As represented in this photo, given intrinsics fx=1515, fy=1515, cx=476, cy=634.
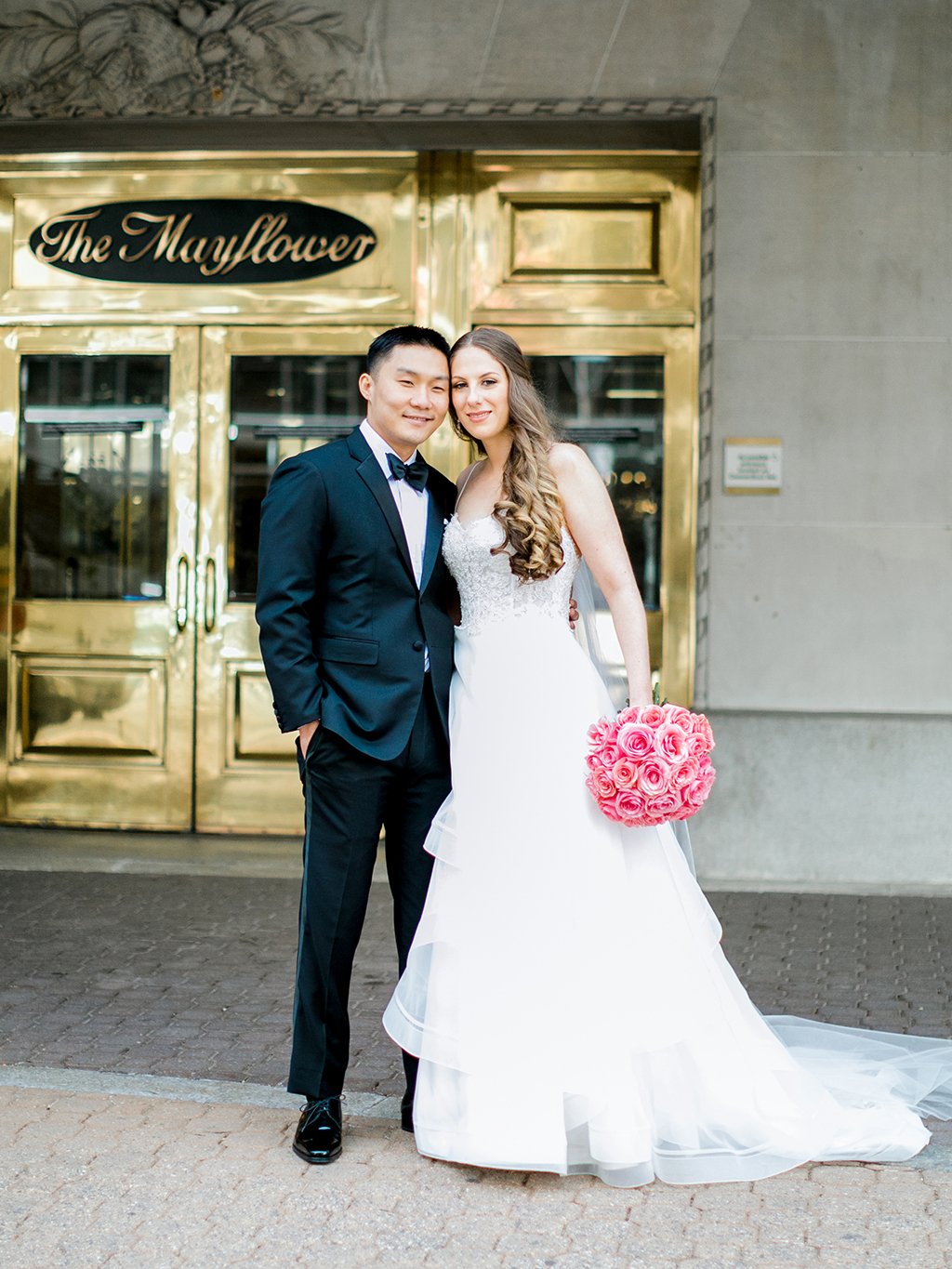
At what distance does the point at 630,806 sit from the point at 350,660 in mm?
782

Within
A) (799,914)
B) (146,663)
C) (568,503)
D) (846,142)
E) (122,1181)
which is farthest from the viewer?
(146,663)

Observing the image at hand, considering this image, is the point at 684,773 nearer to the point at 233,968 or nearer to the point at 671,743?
the point at 671,743

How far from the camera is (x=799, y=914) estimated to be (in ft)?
21.8

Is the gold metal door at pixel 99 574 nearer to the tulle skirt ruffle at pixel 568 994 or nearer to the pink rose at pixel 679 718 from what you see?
the tulle skirt ruffle at pixel 568 994

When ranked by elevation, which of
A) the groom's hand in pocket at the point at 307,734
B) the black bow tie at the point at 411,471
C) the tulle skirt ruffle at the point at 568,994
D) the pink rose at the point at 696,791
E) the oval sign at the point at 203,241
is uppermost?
the oval sign at the point at 203,241

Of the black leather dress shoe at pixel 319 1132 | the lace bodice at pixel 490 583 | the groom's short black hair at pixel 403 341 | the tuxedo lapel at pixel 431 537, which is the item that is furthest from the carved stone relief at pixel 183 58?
the black leather dress shoe at pixel 319 1132

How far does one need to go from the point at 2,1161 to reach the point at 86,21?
5876mm

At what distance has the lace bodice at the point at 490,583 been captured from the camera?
392cm

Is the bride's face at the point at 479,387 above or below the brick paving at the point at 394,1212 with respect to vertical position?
above

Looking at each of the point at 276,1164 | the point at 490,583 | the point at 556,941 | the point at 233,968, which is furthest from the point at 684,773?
the point at 233,968

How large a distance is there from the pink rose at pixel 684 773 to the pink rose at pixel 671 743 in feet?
0.05

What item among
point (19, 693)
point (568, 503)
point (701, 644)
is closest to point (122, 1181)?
point (568, 503)

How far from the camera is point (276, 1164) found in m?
3.67

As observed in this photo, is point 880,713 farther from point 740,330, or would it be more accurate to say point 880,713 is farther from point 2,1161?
point 2,1161
